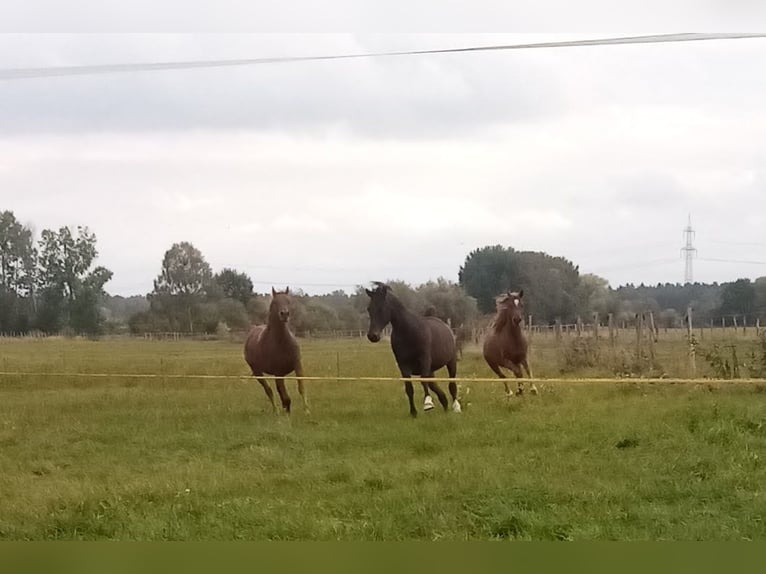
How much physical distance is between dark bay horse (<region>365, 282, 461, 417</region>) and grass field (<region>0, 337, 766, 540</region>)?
8 cm

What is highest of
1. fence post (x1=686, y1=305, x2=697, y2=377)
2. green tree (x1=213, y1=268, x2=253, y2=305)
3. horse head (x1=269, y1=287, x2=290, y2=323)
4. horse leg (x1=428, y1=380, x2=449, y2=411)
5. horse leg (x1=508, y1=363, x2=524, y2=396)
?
green tree (x1=213, y1=268, x2=253, y2=305)

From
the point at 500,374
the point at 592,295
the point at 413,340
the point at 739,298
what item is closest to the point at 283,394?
the point at 413,340

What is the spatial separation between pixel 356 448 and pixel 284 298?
0.93 meters

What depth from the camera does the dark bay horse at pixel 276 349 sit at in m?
4.89

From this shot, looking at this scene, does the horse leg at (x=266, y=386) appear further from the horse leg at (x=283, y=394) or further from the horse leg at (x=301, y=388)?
the horse leg at (x=301, y=388)

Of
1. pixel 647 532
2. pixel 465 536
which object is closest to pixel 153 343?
pixel 465 536

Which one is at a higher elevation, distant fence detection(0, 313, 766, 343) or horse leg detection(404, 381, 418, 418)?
distant fence detection(0, 313, 766, 343)

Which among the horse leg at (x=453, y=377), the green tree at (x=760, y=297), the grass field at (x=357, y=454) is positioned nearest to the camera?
the grass field at (x=357, y=454)

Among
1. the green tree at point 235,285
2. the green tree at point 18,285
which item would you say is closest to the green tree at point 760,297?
the green tree at point 235,285

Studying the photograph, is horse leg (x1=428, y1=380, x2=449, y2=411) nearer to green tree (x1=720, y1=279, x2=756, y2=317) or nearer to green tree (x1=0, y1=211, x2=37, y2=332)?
Answer: green tree (x1=720, y1=279, x2=756, y2=317)

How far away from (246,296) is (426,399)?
3.82 feet

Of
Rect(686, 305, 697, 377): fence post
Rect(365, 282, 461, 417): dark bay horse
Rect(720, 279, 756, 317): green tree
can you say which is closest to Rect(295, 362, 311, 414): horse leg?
Rect(365, 282, 461, 417): dark bay horse

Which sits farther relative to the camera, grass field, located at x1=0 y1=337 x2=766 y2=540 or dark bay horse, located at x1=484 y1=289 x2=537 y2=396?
dark bay horse, located at x1=484 y1=289 x2=537 y2=396

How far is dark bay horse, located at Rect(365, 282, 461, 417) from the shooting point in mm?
4816
